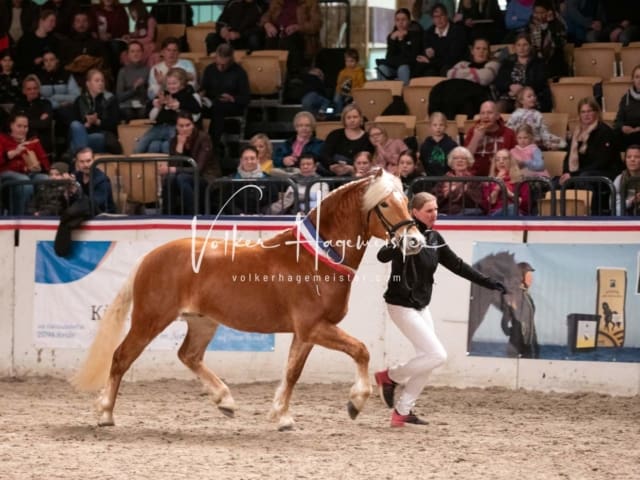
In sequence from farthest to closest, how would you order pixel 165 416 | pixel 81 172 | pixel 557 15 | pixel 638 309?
pixel 557 15 → pixel 81 172 → pixel 638 309 → pixel 165 416

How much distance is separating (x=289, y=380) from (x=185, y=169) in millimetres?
3617

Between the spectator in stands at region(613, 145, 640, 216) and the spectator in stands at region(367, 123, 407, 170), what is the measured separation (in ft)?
7.42

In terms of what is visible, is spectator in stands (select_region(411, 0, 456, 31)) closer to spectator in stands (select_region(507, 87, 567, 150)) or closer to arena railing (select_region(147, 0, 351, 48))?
arena railing (select_region(147, 0, 351, 48))

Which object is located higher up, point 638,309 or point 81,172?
point 81,172

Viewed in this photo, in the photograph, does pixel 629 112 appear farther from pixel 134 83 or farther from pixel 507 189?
pixel 134 83

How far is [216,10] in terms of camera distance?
63.3ft

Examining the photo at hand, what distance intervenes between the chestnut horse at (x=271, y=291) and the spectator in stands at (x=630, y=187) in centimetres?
301

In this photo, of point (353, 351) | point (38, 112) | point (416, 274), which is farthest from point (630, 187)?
point (38, 112)

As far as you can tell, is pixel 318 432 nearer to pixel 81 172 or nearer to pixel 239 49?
pixel 81 172

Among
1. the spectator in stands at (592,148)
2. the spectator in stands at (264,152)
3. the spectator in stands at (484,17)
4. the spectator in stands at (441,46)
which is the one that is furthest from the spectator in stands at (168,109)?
the spectator in stands at (592,148)

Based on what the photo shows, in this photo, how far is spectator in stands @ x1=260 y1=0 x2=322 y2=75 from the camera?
16.8 meters

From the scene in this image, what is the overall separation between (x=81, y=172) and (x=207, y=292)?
386cm

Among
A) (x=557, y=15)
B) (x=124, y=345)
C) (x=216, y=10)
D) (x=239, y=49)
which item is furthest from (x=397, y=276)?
(x=216, y=10)

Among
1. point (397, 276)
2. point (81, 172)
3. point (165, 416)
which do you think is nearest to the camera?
point (397, 276)
